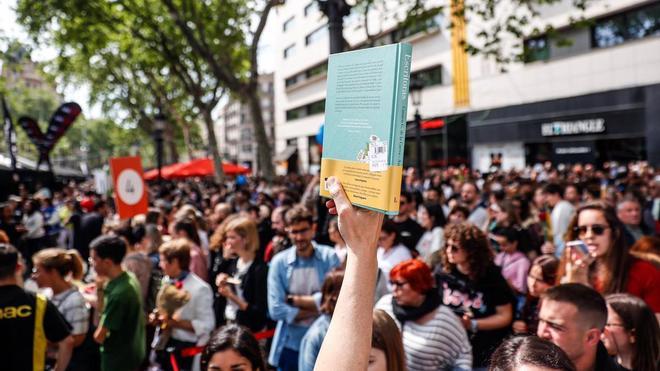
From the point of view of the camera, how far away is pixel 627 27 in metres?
20.4

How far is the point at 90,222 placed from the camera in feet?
29.4

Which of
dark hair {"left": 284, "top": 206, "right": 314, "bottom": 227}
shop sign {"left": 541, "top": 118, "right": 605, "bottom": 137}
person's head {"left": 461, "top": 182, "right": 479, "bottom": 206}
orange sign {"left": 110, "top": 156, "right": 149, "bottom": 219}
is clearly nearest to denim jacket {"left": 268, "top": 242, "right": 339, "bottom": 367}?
dark hair {"left": 284, "top": 206, "right": 314, "bottom": 227}

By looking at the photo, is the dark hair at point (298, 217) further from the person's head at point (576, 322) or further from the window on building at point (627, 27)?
the window on building at point (627, 27)

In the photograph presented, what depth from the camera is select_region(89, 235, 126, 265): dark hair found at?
3.90 metres

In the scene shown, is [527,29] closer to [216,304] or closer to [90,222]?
[90,222]

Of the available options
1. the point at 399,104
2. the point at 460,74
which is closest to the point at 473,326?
the point at 399,104

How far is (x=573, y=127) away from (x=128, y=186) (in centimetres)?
2102

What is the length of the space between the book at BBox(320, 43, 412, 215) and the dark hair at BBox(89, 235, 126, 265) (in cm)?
294

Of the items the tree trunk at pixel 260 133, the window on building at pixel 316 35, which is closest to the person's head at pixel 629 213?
the tree trunk at pixel 260 133

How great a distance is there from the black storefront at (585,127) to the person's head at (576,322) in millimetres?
20674

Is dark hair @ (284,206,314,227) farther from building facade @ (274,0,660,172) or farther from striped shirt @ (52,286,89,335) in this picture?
building facade @ (274,0,660,172)

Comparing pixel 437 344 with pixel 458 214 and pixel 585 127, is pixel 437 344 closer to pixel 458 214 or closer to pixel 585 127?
pixel 458 214

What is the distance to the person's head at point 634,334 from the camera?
8.50 feet

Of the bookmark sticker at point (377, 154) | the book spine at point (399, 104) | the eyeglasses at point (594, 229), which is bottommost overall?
the eyeglasses at point (594, 229)
